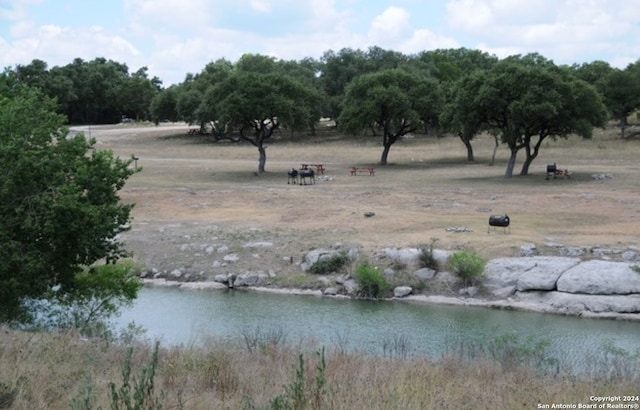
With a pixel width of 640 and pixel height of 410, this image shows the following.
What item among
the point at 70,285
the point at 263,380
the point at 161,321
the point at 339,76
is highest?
the point at 339,76

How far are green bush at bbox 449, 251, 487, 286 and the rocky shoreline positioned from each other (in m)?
0.30

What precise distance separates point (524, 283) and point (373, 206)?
46.9 feet

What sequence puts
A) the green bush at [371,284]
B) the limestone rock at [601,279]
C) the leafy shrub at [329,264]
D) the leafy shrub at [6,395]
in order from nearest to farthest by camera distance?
the leafy shrub at [6,395] < the limestone rock at [601,279] < the green bush at [371,284] < the leafy shrub at [329,264]

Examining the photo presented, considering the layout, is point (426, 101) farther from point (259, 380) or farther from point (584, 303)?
point (259, 380)

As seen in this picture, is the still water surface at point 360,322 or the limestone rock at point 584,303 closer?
the still water surface at point 360,322

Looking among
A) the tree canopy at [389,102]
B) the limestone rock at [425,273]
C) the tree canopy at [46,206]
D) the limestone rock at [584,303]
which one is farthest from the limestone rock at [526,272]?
the tree canopy at [389,102]

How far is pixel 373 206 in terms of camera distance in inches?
1542

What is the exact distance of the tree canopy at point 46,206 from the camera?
16.8m

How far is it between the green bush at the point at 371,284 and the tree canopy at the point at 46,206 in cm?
963

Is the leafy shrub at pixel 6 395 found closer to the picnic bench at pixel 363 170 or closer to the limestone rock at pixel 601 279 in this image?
the limestone rock at pixel 601 279

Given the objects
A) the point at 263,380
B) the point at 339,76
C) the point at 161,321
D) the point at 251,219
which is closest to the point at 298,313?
the point at 161,321

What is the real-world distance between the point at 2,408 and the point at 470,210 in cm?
3181

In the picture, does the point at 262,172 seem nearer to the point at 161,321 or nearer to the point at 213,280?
the point at 213,280

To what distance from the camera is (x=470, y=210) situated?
121ft
